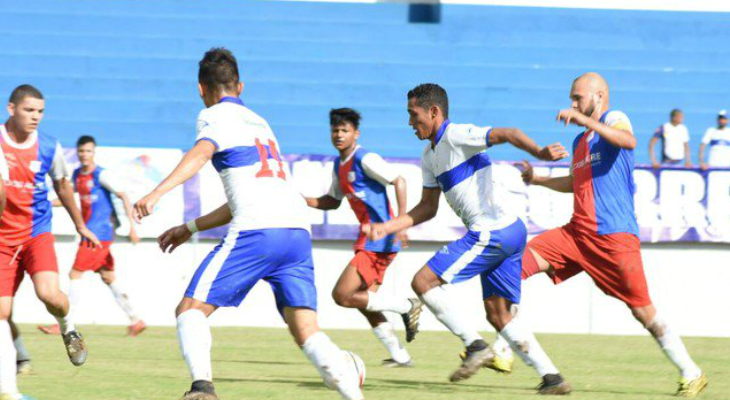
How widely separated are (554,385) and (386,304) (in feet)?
8.19

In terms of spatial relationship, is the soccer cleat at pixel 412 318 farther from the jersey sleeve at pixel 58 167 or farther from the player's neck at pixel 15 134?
the player's neck at pixel 15 134

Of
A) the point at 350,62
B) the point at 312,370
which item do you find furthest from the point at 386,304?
the point at 350,62

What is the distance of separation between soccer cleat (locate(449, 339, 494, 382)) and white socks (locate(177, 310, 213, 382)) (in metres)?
2.09

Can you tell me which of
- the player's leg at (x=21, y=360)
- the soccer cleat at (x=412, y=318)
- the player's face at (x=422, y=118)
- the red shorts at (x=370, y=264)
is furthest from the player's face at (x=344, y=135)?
the player's leg at (x=21, y=360)

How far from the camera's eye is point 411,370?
31.9ft

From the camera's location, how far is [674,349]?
7.88m

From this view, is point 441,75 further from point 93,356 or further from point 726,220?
point 93,356

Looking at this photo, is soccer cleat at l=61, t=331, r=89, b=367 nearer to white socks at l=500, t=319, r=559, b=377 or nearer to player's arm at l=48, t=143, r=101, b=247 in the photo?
player's arm at l=48, t=143, r=101, b=247

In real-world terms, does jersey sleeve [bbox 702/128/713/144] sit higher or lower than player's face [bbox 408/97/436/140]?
lower

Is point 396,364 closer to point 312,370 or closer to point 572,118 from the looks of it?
point 312,370

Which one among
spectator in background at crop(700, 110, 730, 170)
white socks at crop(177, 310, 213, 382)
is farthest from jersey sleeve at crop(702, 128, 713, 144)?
white socks at crop(177, 310, 213, 382)

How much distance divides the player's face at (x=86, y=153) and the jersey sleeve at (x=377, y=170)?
170 inches

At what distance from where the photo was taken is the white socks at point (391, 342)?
9992 millimetres

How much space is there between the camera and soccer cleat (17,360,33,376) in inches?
347
